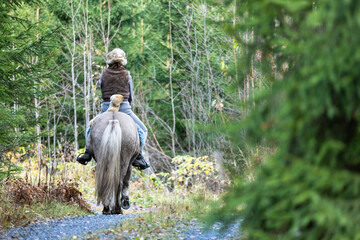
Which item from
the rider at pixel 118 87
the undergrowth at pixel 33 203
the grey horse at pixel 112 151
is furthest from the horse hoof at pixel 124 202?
the undergrowth at pixel 33 203

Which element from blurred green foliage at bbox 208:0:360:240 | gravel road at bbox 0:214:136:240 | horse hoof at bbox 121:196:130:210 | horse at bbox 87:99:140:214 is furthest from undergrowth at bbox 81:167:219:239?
blurred green foliage at bbox 208:0:360:240

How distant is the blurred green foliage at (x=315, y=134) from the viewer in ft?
6.43

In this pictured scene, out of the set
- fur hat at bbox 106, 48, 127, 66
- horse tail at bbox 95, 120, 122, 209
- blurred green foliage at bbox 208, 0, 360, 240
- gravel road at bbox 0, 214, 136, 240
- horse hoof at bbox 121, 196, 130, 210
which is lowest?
horse hoof at bbox 121, 196, 130, 210

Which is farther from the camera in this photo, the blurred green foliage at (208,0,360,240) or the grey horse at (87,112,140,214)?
the grey horse at (87,112,140,214)

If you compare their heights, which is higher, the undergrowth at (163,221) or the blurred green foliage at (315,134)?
the blurred green foliage at (315,134)

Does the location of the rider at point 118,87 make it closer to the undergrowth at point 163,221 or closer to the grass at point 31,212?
the grass at point 31,212

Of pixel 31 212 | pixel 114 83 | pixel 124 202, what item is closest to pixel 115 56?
pixel 114 83

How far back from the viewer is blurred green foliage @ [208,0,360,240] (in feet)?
6.43

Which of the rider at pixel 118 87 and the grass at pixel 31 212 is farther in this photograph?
the rider at pixel 118 87

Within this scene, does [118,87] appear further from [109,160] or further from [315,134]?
[315,134]

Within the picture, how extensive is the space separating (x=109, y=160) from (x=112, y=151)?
16 centimetres

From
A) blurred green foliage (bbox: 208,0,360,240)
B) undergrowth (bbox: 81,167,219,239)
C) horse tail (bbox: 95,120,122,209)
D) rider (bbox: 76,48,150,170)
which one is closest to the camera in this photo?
blurred green foliage (bbox: 208,0,360,240)

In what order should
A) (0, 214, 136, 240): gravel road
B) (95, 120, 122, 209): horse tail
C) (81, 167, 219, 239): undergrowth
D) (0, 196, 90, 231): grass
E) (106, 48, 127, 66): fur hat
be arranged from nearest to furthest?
(81, 167, 219, 239): undergrowth < (0, 214, 136, 240): gravel road < (0, 196, 90, 231): grass < (95, 120, 122, 209): horse tail < (106, 48, 127, 66): fur hat

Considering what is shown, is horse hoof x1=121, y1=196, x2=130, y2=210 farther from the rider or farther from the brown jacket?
the brown jacket
